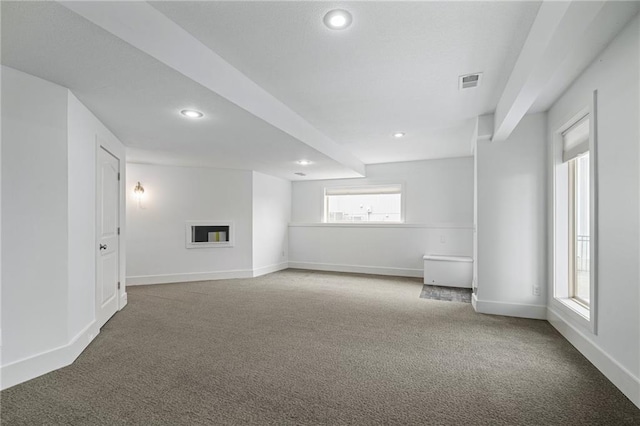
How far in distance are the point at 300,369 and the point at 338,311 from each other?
→ 158 cm

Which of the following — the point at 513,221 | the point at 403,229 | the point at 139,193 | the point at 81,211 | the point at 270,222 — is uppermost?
the point at 139,193

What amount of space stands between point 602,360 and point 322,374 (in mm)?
2084

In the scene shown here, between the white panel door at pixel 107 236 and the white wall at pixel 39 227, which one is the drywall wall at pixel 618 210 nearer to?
the white wall at pixel 39 227

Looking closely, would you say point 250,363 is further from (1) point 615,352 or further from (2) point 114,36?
(1) point 615,352

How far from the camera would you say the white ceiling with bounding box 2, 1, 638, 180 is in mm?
1886

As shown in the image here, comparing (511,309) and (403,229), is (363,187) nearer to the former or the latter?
(403,229)

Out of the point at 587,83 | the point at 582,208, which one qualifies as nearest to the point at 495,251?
the point at 582,208

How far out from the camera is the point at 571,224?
3340 millimetres

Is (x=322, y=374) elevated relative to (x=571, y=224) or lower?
lower

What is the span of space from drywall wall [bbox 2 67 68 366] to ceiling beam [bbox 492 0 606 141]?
3374 mm

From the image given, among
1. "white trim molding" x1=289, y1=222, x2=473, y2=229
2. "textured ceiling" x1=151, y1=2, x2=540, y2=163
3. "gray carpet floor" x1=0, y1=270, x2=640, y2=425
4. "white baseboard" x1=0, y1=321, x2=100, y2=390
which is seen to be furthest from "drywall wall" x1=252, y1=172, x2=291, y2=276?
"white baseboard" x1=0, y1=321, x2=100, y2=390

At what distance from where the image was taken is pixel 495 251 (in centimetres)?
378

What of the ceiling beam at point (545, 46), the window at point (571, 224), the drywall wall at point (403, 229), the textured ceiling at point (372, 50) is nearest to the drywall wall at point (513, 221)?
the window at point (571, 224)

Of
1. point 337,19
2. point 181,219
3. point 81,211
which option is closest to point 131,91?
point 81,211
